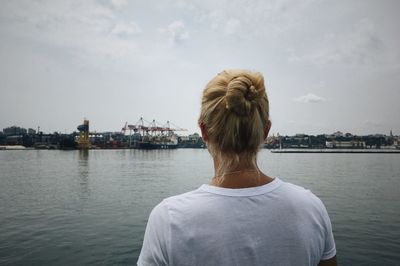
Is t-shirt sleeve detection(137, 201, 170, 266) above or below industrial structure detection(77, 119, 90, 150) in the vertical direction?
below

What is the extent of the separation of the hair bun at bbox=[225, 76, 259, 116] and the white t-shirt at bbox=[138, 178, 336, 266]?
1.23ft

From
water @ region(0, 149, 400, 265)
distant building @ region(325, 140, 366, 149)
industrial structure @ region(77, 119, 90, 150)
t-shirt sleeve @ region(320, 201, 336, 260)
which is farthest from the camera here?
distant building @ region(325, 140, 366, 149)

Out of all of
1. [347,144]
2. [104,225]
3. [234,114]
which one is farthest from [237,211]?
[347,144]

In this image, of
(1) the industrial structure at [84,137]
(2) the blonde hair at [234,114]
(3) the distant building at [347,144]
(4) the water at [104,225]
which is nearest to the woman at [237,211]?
(2) the blonde hair at [234,114]

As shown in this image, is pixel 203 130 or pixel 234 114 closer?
pixel 234 114

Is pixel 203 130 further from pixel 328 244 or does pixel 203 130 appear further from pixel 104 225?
pixel 104 225

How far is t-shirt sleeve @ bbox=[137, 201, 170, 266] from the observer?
1.21 meters

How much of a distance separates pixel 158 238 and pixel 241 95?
747 mm

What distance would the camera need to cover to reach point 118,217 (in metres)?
13.4

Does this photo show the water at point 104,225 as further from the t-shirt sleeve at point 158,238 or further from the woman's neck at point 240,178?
the woman's neck at point 240,178

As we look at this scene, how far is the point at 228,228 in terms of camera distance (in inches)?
→ 48.1

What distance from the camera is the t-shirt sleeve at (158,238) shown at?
47.6 inches

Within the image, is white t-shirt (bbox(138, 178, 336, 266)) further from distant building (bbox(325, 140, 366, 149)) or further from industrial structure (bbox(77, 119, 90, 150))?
distant building (bbox(325, 140, 366, 149))

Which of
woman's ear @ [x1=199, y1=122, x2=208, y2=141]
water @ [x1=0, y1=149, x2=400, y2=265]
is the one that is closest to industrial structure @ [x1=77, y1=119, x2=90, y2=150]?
water @ [x1=0, y1=149, x2=400, y2=265]
